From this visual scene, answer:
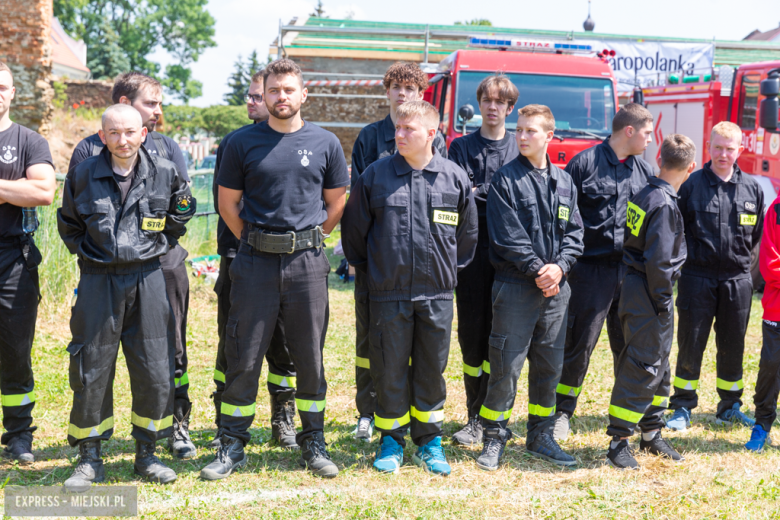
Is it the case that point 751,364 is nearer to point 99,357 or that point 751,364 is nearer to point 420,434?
point 420,434

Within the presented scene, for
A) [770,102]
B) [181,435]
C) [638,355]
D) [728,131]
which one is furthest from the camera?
[770,102]

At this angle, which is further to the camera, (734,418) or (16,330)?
(734,418)

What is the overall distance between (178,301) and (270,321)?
0.73 meters

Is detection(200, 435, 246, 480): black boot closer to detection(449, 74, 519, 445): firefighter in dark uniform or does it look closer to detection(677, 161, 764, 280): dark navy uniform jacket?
detection(449, 74, 519, 445): firefighter in dark uniform

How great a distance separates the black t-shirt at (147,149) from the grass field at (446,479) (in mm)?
1826

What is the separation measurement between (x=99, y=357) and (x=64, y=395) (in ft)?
6.24

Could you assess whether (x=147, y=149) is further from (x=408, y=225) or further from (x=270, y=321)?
(x=408, y=225)

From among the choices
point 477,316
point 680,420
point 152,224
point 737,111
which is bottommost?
point 680,420

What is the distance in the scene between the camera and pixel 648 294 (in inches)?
169

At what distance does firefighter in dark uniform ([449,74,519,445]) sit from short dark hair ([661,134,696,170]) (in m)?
1.00

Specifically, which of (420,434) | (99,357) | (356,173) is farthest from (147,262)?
(420,434)

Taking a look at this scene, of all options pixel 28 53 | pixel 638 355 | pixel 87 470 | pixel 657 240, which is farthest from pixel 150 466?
pixel 28 53

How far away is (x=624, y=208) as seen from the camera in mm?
4844

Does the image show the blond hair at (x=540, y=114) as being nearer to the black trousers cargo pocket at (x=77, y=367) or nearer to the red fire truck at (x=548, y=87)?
the black trousers cargo pocket at (x=77, y=367)
